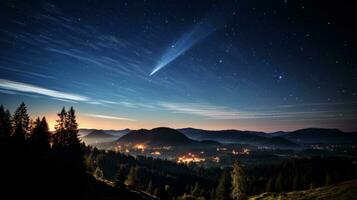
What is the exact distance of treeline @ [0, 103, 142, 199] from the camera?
1478 inches

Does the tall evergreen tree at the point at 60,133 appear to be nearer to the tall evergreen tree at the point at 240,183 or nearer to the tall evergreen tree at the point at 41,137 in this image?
the tall evergreen tree at the point at 41,137

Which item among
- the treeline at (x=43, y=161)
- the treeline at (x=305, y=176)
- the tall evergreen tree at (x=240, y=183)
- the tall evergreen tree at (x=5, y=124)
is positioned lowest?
the treeline at (x=305, y=176)

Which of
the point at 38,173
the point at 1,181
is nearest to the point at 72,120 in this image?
the point at 38,173

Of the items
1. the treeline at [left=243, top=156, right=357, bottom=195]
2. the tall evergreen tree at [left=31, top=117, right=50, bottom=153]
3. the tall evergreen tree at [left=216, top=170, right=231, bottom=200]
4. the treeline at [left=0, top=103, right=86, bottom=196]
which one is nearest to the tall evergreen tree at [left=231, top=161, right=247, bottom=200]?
the tall evergreen tree at [left=216, top=170, right=231, bottom=200]

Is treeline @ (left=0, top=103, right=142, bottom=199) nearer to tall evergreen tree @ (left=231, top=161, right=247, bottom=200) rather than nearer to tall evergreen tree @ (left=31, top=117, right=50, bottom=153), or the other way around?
tall evergreen tree @ (left=31, top=117, right=50, bottom=153)

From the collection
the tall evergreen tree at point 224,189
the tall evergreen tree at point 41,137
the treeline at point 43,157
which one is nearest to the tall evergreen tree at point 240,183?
the tall evergreen tree at point 224,189

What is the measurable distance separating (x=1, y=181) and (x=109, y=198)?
18.4 metres

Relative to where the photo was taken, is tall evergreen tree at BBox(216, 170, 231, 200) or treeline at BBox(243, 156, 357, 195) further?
treeline at BBox(243, 156, 357, 195)

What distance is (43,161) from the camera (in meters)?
45.4

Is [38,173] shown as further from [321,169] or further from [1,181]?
[321,169]

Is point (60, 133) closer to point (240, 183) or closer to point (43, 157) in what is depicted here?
point (43, 157)

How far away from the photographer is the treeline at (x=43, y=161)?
123ft

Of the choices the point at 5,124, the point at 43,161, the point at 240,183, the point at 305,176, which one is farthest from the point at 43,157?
the point at 305,176

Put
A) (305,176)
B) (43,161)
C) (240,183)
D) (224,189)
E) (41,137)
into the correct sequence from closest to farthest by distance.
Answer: (43,161) < (41,137) < (240,183) < (224,189) < (305,176)
